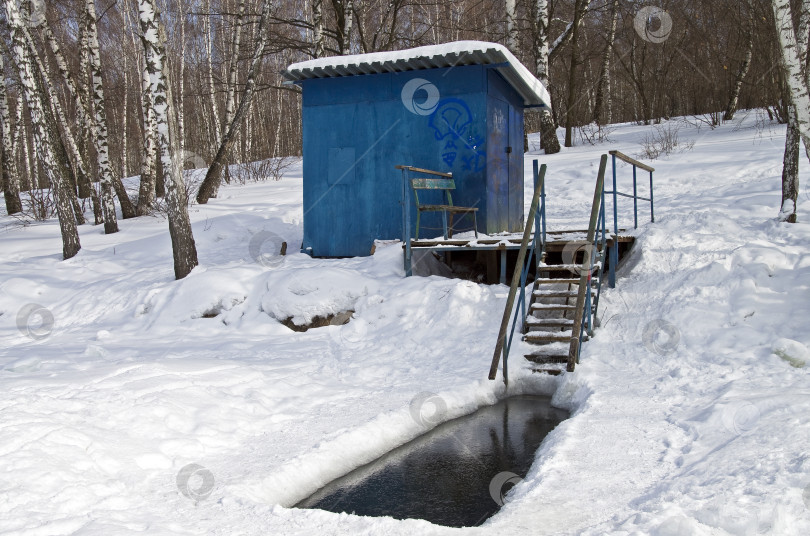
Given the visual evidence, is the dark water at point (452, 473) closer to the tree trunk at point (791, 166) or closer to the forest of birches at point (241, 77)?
the tree trunk at point (791, 166)

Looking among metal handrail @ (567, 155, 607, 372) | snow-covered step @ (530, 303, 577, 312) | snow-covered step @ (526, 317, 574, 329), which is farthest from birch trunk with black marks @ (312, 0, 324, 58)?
snow-covered step @ (526, 317, 574, 329)

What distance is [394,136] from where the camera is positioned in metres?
9.74

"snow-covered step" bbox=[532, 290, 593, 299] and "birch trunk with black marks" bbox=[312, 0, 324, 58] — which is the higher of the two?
"birch trunk with black marks" bbox=[312, 0, 324, 58]

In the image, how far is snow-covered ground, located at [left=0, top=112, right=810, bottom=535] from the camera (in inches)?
135

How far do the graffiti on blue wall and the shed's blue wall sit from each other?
14 millimetres

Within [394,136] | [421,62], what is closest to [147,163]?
[394,136]

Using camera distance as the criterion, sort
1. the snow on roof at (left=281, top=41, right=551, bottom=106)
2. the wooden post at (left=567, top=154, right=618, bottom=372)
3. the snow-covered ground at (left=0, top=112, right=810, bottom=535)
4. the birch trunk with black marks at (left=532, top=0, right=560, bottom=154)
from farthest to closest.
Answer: the birch trunk with black marks at (left=532, top=0, right=560, bottom=154) → the snow on roof at (left=281, top=41, right=551, bottom=106) → the wooden post at (left=567, top=154, right=618, bottom=372) → the snow-covered ground at (left=0, top=112, right=810, bottom=535)

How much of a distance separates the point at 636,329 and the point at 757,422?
2.33m

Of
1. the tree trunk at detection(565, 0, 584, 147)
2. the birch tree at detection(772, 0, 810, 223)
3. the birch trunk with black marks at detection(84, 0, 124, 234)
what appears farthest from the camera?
the tree trunk at detection(565, 0, 584, 147)

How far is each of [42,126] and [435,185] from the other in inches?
296

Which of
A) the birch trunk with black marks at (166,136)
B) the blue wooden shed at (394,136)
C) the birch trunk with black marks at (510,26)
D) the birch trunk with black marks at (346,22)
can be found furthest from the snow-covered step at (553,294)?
the birch trunk with black marks at (510,26)

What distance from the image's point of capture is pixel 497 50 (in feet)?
28.0

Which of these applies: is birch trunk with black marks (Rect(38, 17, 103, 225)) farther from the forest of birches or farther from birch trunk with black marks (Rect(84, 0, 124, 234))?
birch trunk with black marks (Rect(84, 0, 124, 234))

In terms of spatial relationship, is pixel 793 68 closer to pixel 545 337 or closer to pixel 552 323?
pixel 552 323
